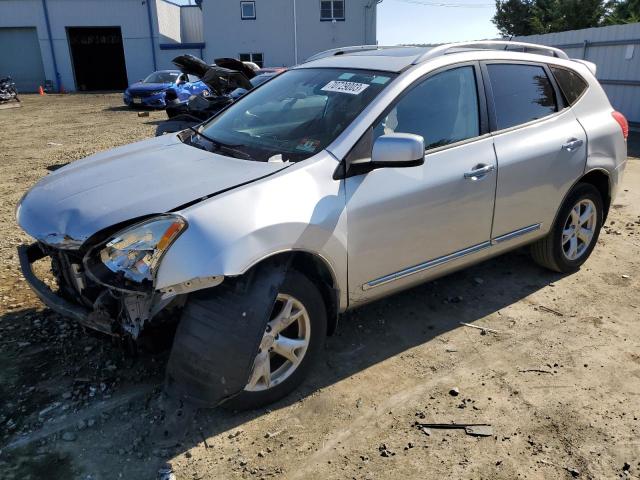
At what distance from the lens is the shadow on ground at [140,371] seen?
8.71ft

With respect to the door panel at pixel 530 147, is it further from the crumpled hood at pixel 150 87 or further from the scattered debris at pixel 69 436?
the crumpled hood at pixel 150 87

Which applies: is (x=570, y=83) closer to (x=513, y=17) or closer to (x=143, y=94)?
(x=143, y=94)

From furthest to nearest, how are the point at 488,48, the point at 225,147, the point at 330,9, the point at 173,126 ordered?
the point at 330,9
the point at 173,126
the point at 488,48
the point at 225,147

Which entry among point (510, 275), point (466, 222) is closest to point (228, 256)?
point (466, 222)

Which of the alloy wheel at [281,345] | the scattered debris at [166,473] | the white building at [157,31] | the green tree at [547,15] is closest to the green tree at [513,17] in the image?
the green tree at [547,15]

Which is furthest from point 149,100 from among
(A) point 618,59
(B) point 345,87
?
(B) point 345,87

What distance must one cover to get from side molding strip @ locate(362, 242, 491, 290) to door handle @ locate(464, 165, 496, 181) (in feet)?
1.64

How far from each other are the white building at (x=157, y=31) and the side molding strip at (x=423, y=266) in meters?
30.5

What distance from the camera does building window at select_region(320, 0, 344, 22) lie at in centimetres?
3238

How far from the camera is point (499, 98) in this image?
380cm

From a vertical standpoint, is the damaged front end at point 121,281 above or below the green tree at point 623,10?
below

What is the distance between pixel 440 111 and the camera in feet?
11.5

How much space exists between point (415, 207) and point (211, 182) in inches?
48.3

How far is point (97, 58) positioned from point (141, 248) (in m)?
38.9
